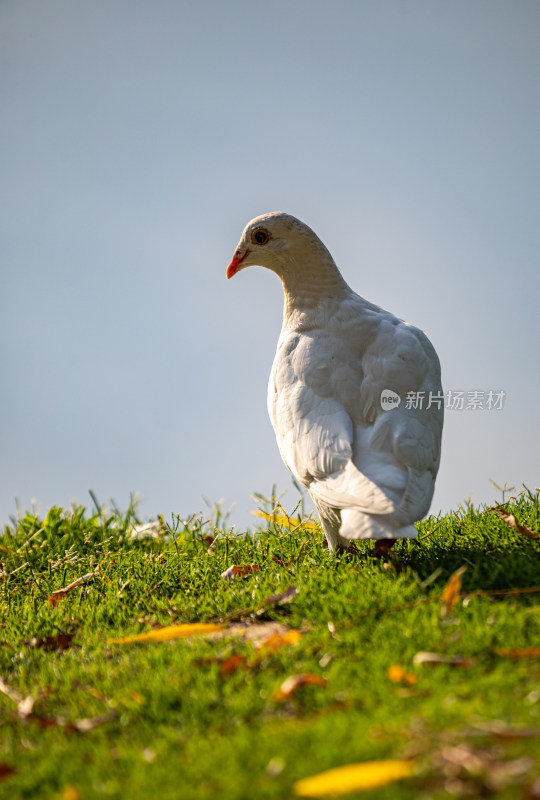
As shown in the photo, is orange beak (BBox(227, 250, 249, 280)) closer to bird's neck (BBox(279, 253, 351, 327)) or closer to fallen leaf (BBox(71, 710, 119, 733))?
bird's neck (BBox(279, 253, 351, 327))

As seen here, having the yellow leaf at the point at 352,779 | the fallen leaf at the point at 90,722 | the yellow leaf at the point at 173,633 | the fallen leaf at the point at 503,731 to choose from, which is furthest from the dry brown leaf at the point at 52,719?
the fallen leaf at the point at 503,731

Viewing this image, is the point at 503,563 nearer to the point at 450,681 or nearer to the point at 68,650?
the point at 450,681

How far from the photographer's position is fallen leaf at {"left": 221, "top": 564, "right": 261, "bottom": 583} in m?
3.84

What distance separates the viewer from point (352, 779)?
1.67 meters

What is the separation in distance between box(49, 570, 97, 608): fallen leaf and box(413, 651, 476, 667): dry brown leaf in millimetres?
2388

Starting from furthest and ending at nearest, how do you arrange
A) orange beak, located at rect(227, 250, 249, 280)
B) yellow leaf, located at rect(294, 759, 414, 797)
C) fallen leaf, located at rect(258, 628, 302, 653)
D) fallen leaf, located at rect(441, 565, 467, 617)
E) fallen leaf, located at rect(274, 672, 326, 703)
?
orange beak, located at rect(227, 250, 249, 280) < fallen leaf, located at rect(441, 565, 467, 617) < fallen leaf, located at rect(258, 628, 302, 653) < fallen leaf, located at rect(274, 672, 326, 703) < yellow leaf, located at rect(294, 759, 414, 797)

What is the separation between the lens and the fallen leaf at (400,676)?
2213 mm

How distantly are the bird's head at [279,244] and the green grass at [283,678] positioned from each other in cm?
169

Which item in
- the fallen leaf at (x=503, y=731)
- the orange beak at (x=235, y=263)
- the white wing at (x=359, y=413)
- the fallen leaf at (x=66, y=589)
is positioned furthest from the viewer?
the orange beak at (x=235, y=263)

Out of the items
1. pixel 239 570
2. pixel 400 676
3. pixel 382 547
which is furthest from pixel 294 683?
pixel 239 570

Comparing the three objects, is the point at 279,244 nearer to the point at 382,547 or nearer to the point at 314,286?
the point at 314,286

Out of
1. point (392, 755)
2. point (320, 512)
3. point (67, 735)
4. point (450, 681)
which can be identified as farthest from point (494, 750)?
point (320, 512)

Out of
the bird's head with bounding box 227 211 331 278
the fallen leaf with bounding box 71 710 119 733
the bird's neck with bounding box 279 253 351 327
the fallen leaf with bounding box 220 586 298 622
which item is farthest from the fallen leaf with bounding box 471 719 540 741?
the bird's head with bounding box 227 211 331 278

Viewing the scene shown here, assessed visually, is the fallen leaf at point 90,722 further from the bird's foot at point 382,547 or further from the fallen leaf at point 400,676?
the bird's foot at point 382,547
